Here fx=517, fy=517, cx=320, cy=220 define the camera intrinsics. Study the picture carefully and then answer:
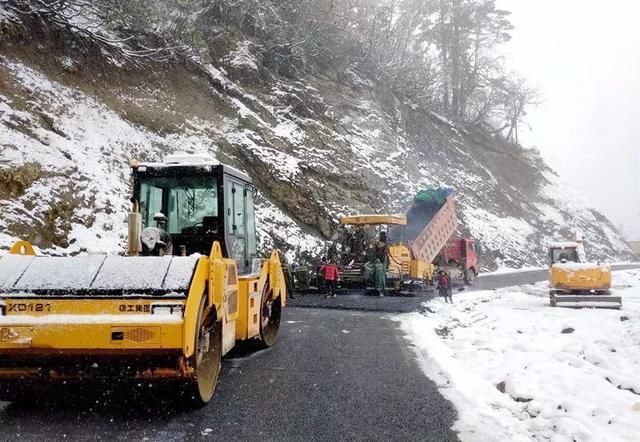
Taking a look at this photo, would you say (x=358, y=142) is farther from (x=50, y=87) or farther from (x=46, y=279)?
(x=46, y=279)

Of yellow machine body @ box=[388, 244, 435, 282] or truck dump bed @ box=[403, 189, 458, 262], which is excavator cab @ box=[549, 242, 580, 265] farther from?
yellow machine body @ box=[388, 244, 435, 282]

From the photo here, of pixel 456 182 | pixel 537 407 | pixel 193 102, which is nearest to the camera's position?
pixel 537 407

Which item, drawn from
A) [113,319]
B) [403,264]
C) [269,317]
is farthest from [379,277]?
[113,319]

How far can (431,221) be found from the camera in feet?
68.2

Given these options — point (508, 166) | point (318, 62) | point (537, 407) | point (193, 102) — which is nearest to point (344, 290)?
point (193, 102)

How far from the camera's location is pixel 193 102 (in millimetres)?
21703

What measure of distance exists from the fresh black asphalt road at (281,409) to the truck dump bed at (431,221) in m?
12.9

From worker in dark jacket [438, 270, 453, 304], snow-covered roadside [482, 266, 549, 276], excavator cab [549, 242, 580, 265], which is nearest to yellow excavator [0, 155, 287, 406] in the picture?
worker in dark jacket [438, 270, 453, 304]

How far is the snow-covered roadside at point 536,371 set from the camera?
4789 mm

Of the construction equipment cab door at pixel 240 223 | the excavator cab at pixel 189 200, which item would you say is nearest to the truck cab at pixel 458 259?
the construction equipment cab door at pixel 240 223

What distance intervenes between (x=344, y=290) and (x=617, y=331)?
1028 centimetres

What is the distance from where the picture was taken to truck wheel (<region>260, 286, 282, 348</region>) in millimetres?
7968

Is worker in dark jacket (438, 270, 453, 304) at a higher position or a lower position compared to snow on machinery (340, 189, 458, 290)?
lower

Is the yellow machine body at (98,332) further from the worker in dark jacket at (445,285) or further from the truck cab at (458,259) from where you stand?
the truck cab at (458,259)
